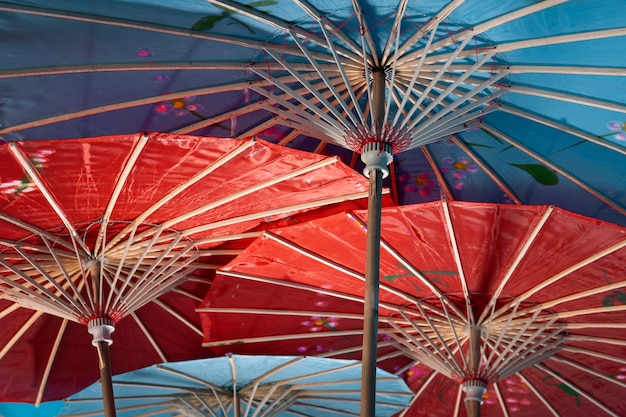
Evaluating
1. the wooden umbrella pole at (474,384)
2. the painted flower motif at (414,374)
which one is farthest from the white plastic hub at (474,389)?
the painted flower motif at (414,374)

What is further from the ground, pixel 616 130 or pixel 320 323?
pixel 616 130

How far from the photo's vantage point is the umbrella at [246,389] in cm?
1652

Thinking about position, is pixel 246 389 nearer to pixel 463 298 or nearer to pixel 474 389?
pixel 463 298

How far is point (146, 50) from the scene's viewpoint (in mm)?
13023

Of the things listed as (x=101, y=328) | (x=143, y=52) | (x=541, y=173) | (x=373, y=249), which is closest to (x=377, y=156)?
(x=373, y=249)

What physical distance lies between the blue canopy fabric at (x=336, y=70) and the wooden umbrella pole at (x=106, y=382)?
2601 millimetres

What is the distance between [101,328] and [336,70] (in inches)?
173

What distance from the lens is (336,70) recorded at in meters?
13.3

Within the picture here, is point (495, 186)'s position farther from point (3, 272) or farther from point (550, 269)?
point (3, 272)

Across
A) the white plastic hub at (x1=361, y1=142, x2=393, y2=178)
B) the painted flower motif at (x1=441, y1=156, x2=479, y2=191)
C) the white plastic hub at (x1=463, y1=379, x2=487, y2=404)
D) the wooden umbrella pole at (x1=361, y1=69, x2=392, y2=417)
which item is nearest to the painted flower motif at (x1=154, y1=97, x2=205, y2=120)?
the wooden umbrella pole at (x1=361, y1=69, x2=392, y2=417)

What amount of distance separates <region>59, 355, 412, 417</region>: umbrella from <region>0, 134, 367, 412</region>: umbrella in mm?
868

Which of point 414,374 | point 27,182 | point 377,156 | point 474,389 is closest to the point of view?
point 377,156

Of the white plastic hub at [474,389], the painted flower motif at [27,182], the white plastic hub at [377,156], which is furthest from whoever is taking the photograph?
the white plastic hub at [474,389]

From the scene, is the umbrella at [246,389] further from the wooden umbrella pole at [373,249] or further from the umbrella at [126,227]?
the wooden umbrella pole at [373,249]
